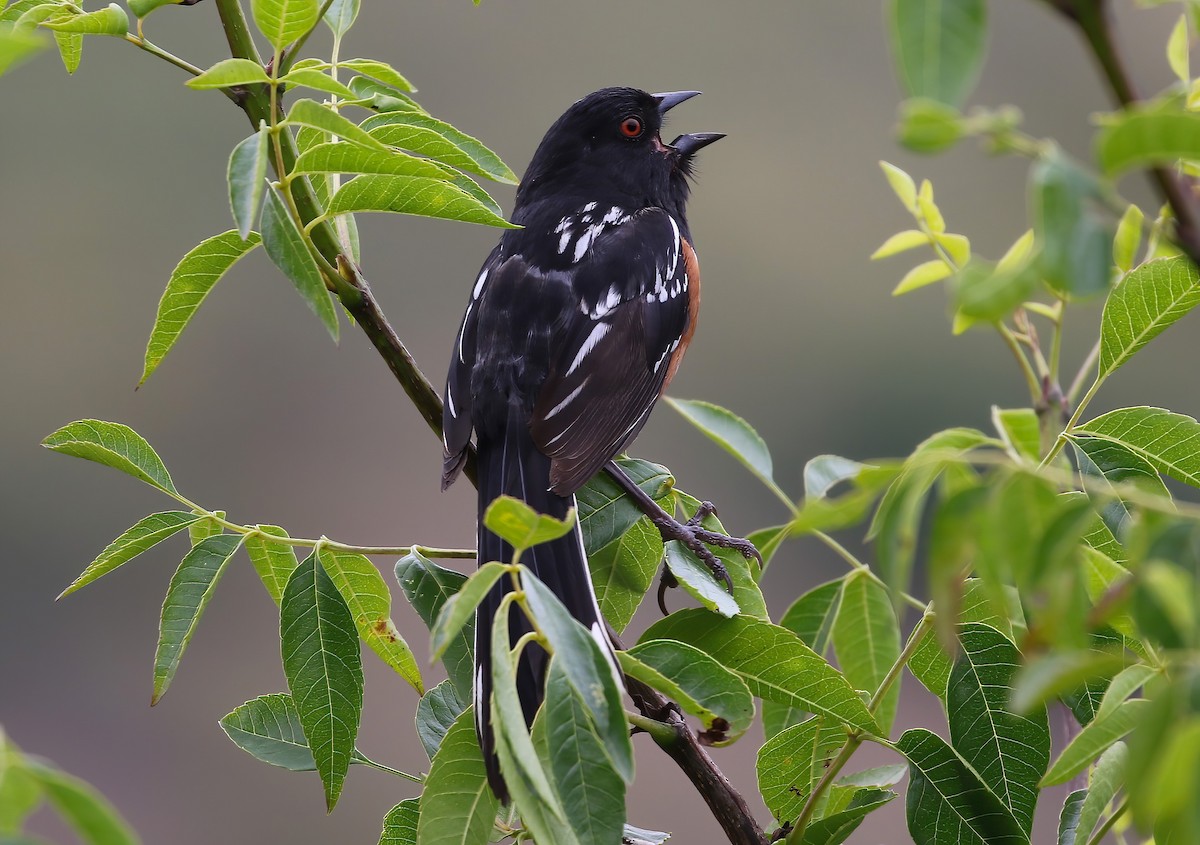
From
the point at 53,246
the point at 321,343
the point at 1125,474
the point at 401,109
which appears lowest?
the point at 1125,474

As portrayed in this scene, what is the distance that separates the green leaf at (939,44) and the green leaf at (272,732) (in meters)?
1.05

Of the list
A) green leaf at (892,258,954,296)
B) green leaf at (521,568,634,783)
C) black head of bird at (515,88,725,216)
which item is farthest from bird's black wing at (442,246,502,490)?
green leaf at (521,568,634,783)

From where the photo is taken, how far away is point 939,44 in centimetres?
55

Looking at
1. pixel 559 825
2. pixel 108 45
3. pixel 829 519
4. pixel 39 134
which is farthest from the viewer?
pixel 39 134

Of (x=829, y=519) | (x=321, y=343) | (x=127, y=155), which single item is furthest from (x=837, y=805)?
(x=127, y=155)

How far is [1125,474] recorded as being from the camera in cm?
115

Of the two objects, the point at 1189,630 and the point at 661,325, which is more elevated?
the point at 661,325

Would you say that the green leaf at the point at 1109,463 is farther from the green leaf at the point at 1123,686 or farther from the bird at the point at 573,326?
the bird at the point at 573,326

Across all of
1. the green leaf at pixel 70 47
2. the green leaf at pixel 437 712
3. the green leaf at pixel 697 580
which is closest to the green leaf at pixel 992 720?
the green leaf at pixel 697 580

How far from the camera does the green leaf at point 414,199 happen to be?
1173 millimetres

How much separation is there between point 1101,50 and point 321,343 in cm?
1495

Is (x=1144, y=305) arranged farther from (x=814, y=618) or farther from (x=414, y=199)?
(x=414, y=199)

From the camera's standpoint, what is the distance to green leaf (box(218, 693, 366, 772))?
4.47 ft

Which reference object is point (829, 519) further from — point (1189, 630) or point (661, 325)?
point (661, 325)
